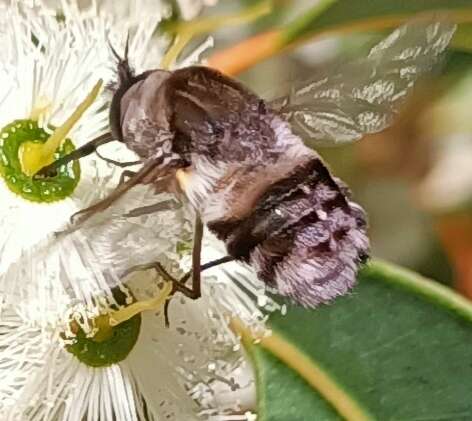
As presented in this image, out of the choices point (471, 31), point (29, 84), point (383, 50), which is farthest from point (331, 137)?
point (471, 31)

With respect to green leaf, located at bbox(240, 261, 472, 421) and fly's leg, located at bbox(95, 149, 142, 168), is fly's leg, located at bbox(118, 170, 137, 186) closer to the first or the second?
fly's leg, located at bbox(95, 149, 142, 168)

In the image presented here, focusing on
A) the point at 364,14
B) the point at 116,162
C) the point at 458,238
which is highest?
the point at 116,162

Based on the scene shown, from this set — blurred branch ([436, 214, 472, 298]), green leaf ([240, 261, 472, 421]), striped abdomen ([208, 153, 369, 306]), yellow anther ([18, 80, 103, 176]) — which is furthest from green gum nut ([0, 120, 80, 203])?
blurred branch ([436, 214, 472, 298])

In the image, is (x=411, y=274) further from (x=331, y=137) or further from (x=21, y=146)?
(x=21, y=146)

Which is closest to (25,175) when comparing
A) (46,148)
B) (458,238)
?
(46,148)

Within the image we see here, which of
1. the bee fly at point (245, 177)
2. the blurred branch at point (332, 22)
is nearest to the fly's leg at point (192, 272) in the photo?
the bee fly at point (245, 177)

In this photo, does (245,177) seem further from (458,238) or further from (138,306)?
(458,238)
